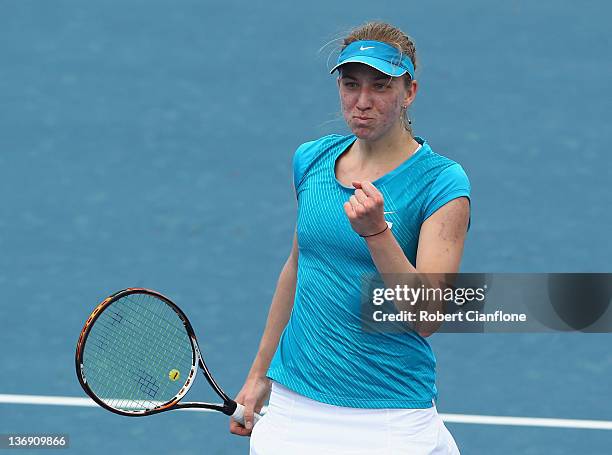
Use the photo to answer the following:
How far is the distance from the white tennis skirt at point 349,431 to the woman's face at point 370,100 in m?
0.90

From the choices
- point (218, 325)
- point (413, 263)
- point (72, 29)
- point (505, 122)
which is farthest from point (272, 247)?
point (413, 263)

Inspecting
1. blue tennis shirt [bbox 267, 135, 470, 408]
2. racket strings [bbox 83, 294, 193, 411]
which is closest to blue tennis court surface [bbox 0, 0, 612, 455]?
racket strings [bbox 83, 294, 193, 411]

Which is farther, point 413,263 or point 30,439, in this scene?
point 30,439

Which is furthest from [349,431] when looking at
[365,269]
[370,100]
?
[370,100]

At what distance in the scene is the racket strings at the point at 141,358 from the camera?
17.0 feet

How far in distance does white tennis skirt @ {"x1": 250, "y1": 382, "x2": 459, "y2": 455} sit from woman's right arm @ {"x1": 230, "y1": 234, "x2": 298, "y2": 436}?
41cm

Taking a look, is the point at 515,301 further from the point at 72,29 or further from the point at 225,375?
the point at 72,29

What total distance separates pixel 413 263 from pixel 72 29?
7.82 meters

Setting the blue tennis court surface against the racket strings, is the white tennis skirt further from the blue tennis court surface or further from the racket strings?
the blue tennis court surface

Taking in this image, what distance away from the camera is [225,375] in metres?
7.97

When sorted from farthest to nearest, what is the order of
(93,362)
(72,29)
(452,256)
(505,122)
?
(72,29) → (505,122) → (93,362) → (452,256)

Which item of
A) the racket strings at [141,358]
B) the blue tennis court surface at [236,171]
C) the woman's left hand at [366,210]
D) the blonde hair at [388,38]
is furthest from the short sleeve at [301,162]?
the blue tennis court surface at [236,171]

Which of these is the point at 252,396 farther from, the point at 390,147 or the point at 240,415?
the point at 390,147

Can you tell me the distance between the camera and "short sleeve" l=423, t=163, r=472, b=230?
4270 millimetres
